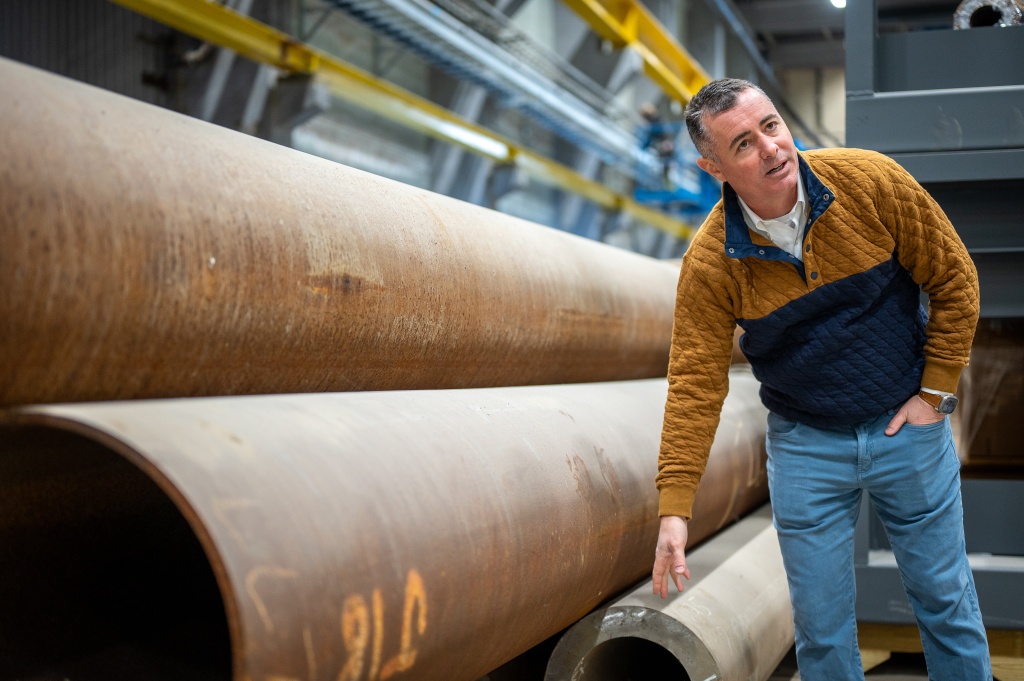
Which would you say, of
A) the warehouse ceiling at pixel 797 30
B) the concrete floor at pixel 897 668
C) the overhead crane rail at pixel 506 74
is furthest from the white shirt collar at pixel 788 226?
the warehouse ceiling at pixel 797 30

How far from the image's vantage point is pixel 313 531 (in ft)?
3.56

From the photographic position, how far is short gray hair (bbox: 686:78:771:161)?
1.61 meters

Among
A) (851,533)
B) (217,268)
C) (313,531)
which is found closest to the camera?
(313,531)

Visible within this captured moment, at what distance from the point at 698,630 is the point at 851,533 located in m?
0.36

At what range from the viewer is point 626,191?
12141mm

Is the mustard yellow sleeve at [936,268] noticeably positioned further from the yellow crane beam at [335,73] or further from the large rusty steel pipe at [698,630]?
the yellow crane beam at [335,73]

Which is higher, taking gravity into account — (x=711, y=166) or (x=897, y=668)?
(x=711, y=166)

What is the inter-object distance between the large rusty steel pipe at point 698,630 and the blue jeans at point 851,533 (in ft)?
0.55

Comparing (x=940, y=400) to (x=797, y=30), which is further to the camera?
(x=797, y=30)

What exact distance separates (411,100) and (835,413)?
4.81m

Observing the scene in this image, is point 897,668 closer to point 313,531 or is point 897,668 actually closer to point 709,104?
point 709,104

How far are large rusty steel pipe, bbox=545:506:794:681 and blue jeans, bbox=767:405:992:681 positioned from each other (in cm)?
17

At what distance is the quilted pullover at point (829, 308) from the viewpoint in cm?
164

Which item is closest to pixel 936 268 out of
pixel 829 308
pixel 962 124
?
pixel 829 308
